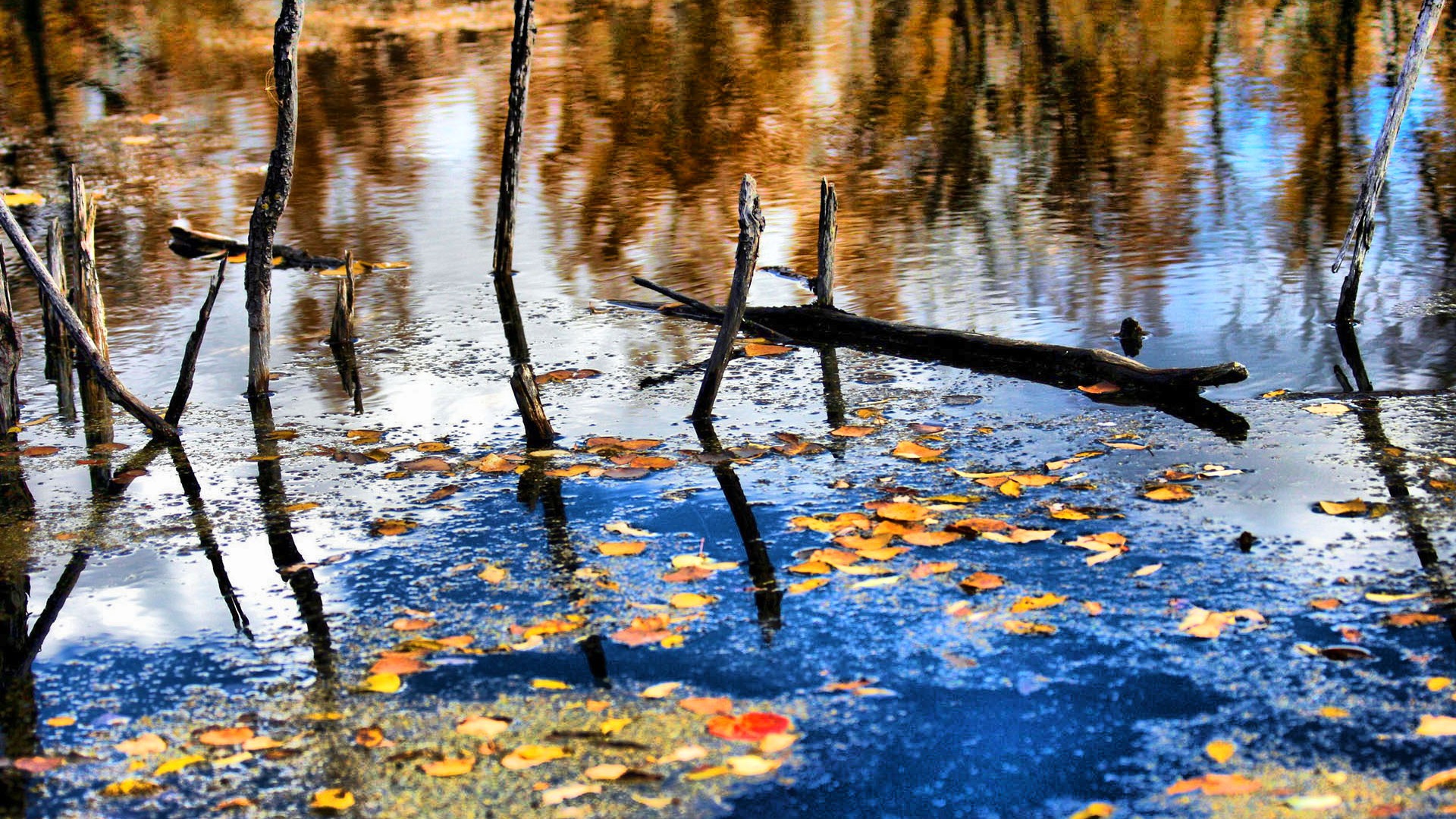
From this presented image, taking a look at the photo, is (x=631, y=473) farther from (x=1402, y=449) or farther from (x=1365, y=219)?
(x=1365, y=219)

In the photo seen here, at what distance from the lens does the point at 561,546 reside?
20.2 feet

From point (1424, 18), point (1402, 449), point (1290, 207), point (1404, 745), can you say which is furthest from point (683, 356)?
point (1290, 207)

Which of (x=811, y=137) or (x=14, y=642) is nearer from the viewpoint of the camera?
(x=14, y=642)

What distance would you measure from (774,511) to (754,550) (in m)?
0.48

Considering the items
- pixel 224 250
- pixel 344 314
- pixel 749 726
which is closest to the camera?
pixel 749 726

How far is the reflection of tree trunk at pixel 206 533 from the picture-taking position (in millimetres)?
5668

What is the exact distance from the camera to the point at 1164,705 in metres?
4.54

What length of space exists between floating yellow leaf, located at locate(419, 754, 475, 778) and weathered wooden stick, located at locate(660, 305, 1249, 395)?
16.0 ft

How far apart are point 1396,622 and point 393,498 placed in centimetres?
451

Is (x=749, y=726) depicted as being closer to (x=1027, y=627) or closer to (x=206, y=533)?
(x=1027, y=627)

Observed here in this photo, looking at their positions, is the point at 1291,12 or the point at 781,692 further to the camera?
the point at 1291,12

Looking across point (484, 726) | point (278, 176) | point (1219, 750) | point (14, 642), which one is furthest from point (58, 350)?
point (1219, 750)

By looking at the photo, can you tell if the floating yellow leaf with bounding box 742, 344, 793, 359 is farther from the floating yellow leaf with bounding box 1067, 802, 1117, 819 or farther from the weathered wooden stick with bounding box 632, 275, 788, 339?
the floating yellow leaf with bounding box 1067, 802, 1117, 819

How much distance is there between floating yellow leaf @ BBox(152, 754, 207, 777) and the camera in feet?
14.6
